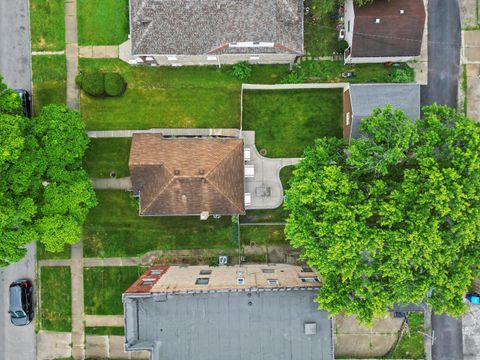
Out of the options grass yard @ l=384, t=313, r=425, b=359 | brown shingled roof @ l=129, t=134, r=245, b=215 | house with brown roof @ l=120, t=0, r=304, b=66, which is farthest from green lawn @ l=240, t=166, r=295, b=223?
grass yard @ l=384, t=313, r=425, b=359

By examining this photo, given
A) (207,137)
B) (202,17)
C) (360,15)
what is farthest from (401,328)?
(202,17)

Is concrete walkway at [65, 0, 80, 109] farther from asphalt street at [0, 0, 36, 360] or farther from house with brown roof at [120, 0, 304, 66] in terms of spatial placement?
house with brown roof at [120, 0, 304, 66]

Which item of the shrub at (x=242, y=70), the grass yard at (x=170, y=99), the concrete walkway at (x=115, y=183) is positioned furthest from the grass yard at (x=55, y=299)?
the shrub at (x=242, y=70)

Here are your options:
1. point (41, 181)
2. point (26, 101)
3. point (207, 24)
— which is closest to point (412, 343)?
point (207, 24)

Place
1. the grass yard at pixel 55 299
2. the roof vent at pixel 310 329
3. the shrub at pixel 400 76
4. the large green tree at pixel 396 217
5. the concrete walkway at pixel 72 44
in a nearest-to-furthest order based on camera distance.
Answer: the large green tree at pixel 396 217, the roof vent at pixel 310 329, the shrub at pixel 400 76, the concrete walkway at pixel 72 44, the grass yard at pixel 55 299

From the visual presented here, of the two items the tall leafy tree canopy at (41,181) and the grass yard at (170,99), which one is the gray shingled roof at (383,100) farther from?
the tall leafy tree canopy at (41,181)

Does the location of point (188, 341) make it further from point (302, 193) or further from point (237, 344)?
point (302, 193)
